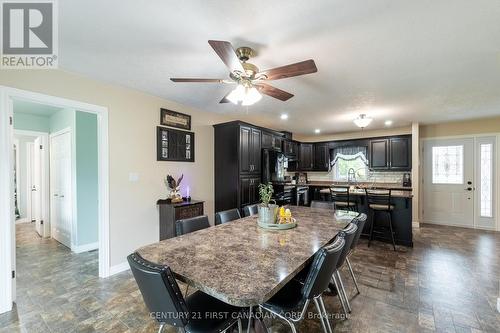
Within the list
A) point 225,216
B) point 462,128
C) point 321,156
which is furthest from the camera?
point 321,156

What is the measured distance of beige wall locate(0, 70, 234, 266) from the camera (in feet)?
8.92

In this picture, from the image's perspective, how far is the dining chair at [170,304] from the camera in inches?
44.6

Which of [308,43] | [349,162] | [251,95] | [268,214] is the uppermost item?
[308,43]

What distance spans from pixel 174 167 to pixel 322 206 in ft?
8.20

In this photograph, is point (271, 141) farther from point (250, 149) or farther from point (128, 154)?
point (128, 154)

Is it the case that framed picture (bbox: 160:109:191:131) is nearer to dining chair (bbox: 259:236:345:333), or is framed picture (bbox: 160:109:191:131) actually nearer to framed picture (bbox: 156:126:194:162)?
framed picture (bbox: 156:126:194:162)

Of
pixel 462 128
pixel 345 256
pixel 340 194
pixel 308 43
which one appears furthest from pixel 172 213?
pixel 462 128

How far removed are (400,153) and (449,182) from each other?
1.25 meters

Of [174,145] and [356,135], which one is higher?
[356,135]

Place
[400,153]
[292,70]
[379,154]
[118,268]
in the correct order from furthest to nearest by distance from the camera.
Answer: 1. [379,154]
2. [400,153]
3. [118,268]
4. [292,70]

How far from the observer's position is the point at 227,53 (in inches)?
65.4

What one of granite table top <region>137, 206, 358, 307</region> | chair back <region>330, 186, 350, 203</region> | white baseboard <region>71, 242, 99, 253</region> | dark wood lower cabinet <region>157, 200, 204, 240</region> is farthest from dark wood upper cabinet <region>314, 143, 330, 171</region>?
white baseboard <region>71, 242, 99, 253</region>

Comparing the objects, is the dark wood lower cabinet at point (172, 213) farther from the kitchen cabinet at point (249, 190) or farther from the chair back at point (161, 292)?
the chair back at point (161, 292)

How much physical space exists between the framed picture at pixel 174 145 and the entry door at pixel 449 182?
5.79m
